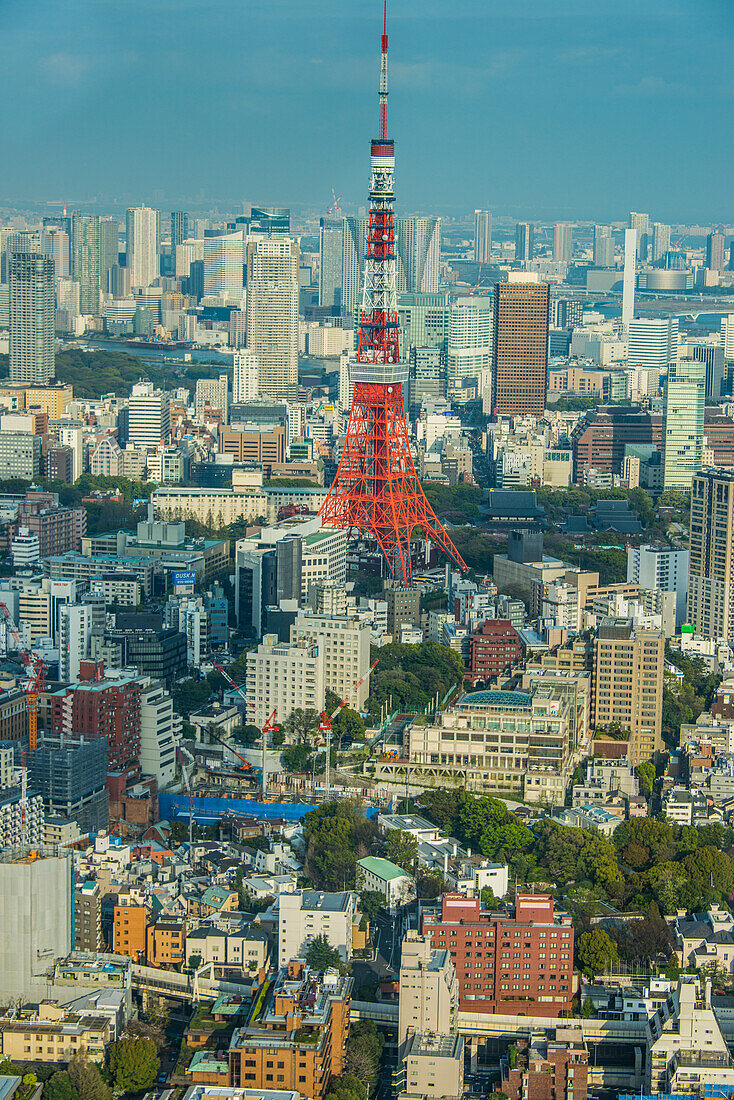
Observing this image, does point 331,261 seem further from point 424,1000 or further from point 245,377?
point 424,1000

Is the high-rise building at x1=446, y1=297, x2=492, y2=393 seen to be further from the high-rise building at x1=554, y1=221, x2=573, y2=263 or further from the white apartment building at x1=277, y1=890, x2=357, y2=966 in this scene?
the white apartment building at x1=277, y1=890, x2=357, y2=966

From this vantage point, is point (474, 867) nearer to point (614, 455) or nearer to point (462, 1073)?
point (462, 1073)

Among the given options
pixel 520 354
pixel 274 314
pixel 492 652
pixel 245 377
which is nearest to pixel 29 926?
pixel 492 652

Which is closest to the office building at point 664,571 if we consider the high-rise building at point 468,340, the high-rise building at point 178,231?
the high-rise building at point 468,340

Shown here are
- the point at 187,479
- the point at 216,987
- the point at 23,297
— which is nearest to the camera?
the point at 216,987

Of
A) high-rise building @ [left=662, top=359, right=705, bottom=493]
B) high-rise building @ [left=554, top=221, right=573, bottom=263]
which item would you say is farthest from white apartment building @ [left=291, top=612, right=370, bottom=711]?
high-rise building @ [left=554, top=221, right=573, bottom=263]

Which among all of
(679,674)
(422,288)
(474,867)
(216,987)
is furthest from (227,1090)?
(422,288)
